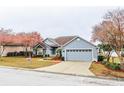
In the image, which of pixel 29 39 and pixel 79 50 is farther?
pixel 29 39

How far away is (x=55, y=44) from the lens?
171 feet

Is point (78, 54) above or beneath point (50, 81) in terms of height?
above

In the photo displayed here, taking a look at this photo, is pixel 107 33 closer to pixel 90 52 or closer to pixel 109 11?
pixel 109 11

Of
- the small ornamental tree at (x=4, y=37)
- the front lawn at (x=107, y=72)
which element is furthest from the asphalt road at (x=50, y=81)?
the small ornamental tree at (x=4, y=37)

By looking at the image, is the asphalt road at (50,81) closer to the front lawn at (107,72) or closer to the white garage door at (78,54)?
the front lawn at (107,72)

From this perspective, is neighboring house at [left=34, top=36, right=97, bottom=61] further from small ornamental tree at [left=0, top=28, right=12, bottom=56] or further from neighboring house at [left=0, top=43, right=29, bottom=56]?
neighboring house at [left=0, top=43, right=29, bottom=56]

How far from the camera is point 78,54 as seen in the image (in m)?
39.5

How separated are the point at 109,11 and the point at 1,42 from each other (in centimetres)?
2396

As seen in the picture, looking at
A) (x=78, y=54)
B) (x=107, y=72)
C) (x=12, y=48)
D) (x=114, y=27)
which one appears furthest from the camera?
(x=12, y=48)

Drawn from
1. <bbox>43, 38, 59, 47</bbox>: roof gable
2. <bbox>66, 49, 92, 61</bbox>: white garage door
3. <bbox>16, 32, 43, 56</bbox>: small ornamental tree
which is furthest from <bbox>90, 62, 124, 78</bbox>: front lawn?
<bbox>16, 32, 43, 56</bbox>: small ornamental tree

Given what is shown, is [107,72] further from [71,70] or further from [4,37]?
[4,37]

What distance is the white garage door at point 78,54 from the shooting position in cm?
3903

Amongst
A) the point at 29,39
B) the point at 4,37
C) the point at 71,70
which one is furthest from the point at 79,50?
the point at 29,39
